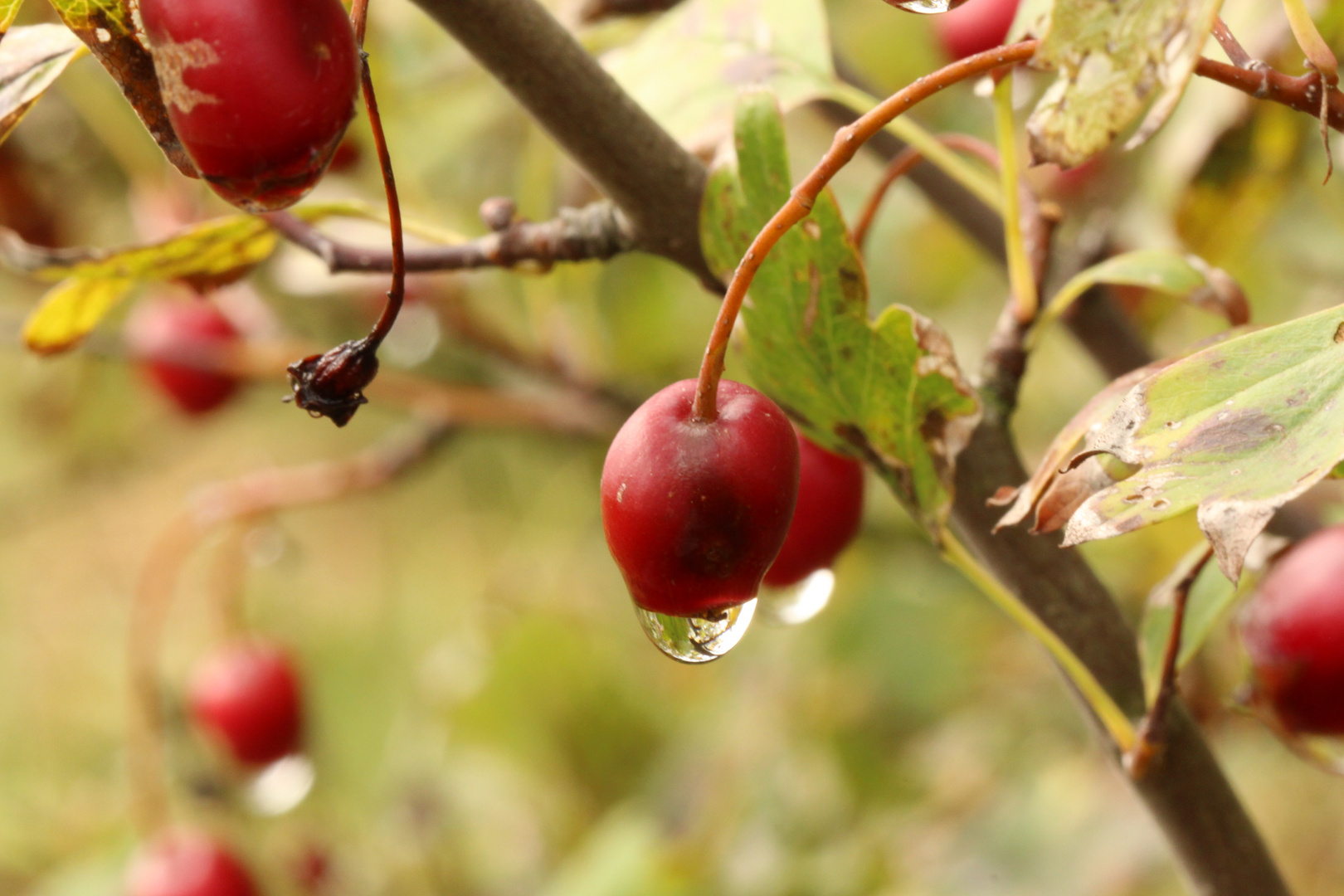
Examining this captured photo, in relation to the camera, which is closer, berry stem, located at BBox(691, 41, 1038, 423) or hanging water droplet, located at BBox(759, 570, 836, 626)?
berry stem, located at BBox(691, 41, 1038, 423)

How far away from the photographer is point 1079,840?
1.20 m

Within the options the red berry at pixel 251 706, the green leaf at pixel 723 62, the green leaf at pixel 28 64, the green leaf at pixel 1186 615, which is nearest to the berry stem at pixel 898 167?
the green leaf at pixel 723 62

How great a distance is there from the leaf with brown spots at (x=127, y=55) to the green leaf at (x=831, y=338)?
0.18 m

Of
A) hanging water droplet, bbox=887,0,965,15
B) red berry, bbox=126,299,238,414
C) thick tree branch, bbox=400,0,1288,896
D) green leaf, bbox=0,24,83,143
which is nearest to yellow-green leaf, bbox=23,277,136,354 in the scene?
green leaf, bbox=0,24,83,143

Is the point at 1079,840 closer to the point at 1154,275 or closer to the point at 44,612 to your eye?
the point at 1154,275

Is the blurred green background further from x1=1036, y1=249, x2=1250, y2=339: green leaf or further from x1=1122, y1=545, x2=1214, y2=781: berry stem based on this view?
x1=1122, y1=545, x2=1214, y2=781: berry stem

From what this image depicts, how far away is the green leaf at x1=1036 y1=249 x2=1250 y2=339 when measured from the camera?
0.49m

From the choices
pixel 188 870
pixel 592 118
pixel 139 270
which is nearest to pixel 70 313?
pixel 139 270

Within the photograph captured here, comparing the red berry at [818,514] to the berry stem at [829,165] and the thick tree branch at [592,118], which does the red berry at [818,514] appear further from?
the berry stem at [829,165]

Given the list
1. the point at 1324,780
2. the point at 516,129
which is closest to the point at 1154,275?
the point at 516,129

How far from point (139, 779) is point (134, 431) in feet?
3.11

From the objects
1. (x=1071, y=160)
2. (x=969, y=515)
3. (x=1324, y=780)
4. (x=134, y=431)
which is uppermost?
(x=1071, y=160)

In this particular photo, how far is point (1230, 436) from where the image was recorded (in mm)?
323

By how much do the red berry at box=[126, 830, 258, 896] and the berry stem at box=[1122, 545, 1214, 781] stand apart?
77 cm
